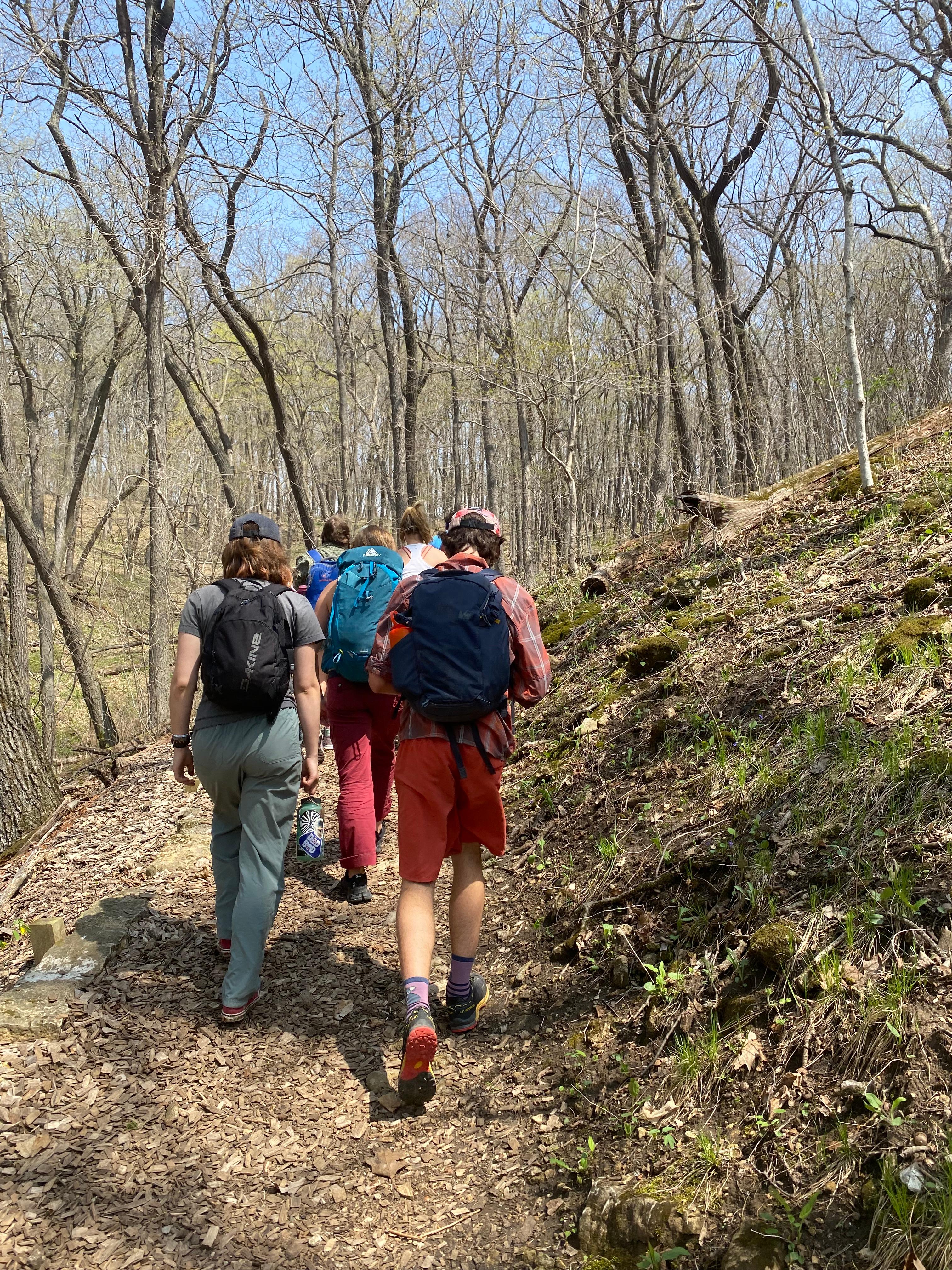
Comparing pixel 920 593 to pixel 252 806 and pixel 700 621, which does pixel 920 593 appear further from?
pixel 252 806

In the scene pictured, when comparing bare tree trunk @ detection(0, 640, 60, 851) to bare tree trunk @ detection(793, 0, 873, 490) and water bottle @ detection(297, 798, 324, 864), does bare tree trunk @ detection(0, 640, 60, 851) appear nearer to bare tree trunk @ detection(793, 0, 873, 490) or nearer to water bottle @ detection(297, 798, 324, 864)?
water bottle @ detection(297, 798, 324, 864)

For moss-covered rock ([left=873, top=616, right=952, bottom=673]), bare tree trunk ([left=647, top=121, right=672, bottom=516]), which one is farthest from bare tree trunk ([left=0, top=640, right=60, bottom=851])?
bare tree trunk ([left=647, top=121, right=672, bottom=516])

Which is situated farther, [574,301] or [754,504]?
[574,301]

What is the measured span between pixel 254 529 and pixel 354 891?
2.19 metres

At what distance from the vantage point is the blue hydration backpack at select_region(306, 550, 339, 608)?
579 cm

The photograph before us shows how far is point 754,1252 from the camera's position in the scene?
1997mm

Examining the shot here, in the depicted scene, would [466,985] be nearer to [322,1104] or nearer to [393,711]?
[322,1104]

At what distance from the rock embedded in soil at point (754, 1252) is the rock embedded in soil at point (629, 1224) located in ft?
0.35

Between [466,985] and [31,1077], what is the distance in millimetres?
1698

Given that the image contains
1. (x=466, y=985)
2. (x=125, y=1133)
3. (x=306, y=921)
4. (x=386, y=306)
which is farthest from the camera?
(x=386, y=306)

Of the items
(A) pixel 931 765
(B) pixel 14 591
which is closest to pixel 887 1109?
(A) pixel 931 765

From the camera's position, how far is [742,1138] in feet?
7.46

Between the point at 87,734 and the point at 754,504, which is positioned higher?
the point at 754,504

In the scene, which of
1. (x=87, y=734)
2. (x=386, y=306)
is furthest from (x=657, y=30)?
(x=87, y=734)
